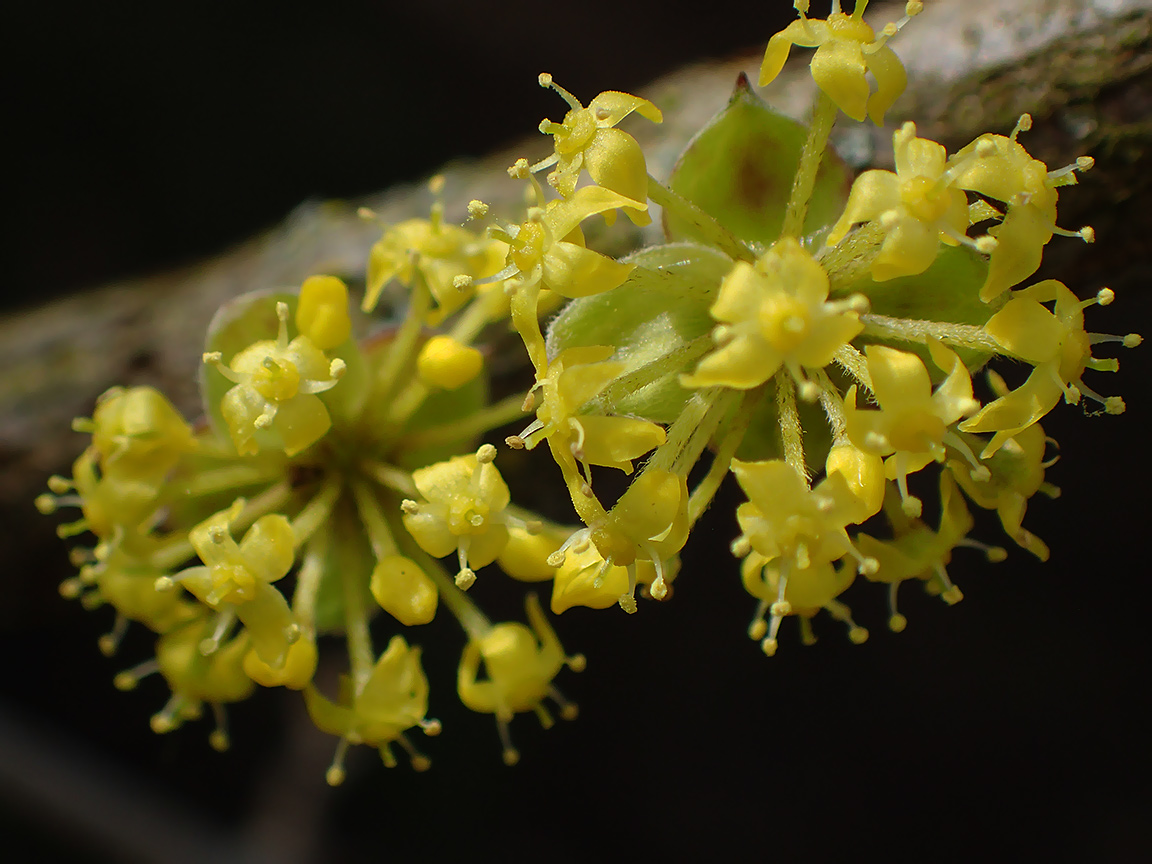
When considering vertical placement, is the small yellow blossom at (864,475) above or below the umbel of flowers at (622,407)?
below

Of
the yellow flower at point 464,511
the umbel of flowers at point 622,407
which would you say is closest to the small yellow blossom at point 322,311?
the umbel of flowers at point 622,407

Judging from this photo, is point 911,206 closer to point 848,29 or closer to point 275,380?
point 848,29

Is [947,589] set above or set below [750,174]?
below

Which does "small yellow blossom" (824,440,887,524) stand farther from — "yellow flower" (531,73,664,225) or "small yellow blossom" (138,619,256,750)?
"small yellow blossom" (138,619,256,750)

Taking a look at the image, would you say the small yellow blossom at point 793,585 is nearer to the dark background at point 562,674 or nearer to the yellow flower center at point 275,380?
the yellow flower center at point 275,380

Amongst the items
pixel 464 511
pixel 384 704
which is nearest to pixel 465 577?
pixel 464 511

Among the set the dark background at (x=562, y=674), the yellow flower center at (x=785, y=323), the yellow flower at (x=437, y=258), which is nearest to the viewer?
the yellow flower center at (x=785, y=323)

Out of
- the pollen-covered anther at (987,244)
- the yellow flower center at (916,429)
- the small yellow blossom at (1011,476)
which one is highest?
the pollen-covered anther at (987,244)
